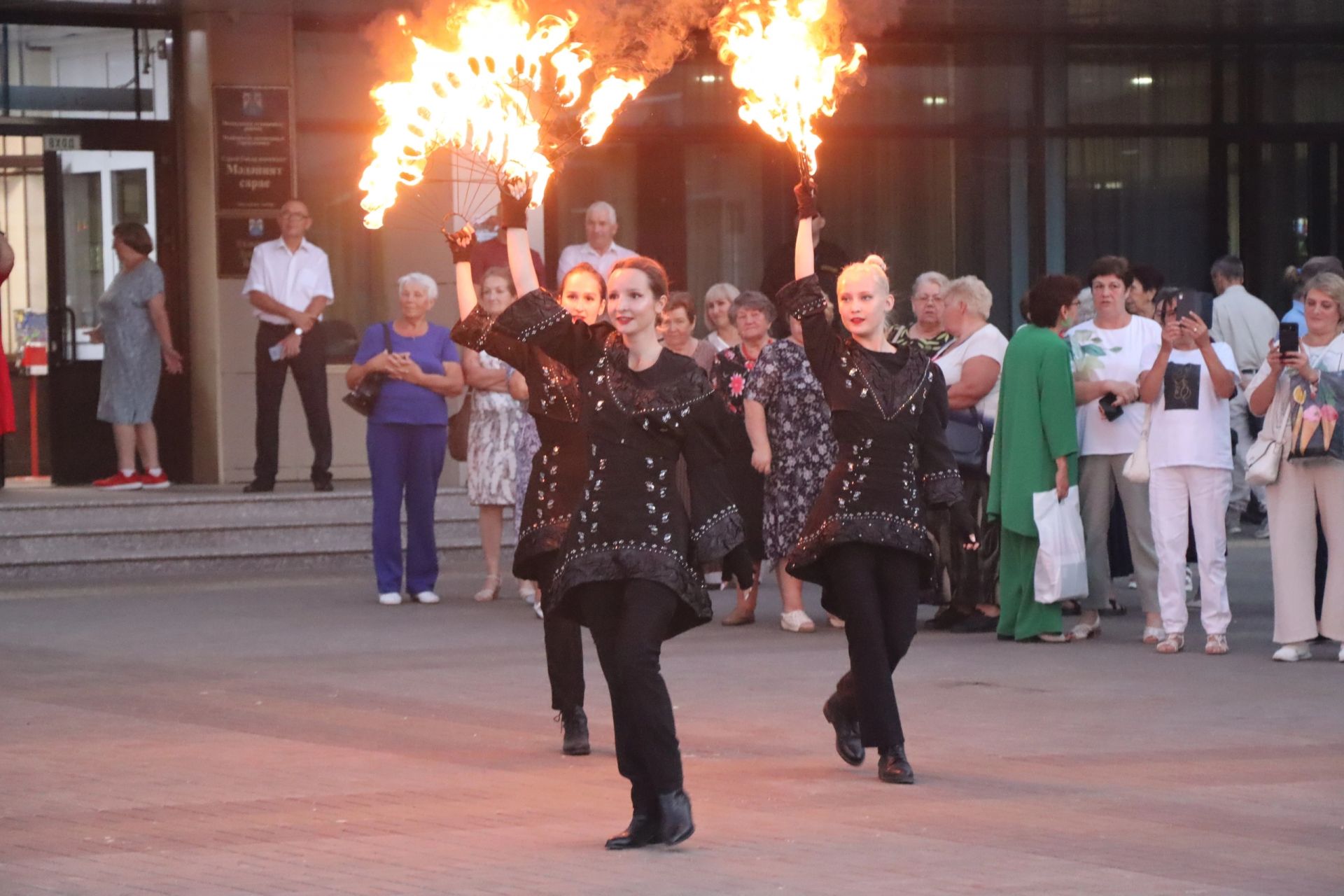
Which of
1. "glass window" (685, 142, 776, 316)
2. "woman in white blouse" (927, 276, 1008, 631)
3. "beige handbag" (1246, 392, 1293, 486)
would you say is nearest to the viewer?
"beige handbag" (1246, 392, 1293, 486)

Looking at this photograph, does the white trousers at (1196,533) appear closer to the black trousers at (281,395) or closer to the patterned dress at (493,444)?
the patterned dress at (493,444)

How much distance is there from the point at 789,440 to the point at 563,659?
13.3 feet

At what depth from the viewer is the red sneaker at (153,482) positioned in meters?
17.1

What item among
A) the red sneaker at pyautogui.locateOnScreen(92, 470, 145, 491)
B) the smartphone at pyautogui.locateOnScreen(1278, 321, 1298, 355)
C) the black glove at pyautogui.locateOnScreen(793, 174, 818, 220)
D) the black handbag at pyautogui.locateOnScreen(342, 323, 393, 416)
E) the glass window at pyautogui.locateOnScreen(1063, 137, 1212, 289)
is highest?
the glass window at pyautogui.locateOnScreen(1063, 137, 1212, 289)

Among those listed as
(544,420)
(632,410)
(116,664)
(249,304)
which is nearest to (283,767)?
(544,420)

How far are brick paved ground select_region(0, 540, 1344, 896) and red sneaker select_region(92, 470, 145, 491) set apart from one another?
4594mm

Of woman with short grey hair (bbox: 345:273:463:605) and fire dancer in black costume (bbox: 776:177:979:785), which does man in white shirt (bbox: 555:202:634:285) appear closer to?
woman with short grey hair (bbox: 345:273:463:605)

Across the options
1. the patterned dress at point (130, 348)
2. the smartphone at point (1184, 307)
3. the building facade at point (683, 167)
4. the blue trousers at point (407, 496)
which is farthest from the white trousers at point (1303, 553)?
the patterned dress at point (130, 348)

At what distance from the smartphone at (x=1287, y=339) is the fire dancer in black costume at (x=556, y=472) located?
13.0 feet

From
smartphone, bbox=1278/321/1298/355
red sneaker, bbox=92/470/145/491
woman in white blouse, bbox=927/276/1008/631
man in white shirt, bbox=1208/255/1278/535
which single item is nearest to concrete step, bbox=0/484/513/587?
red sneaker, bbox=92/470/145/491

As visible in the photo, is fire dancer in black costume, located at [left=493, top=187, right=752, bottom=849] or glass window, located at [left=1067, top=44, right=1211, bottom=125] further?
glass window, located at [left=1067, top=44, right=1211, bottom=125]

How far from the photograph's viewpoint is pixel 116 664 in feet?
36.6

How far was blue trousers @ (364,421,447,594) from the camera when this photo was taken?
1380cm

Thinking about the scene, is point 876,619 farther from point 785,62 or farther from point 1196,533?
point 1196,533
